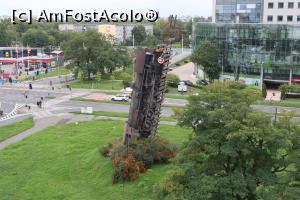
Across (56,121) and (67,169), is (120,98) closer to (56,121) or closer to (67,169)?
(56,121)

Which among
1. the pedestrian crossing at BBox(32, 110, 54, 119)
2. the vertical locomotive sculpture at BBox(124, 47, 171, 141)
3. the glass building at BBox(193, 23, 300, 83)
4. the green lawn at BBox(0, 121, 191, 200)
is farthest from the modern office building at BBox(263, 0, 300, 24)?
the vertical locomotive sculpture at BBox(124, 47, 171, 141)

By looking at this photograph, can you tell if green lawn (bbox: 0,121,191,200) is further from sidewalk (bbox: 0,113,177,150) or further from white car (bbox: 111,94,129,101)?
white car (bbox: 111,94,129,101)

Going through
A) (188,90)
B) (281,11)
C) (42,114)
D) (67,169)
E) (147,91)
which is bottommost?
(67,169)

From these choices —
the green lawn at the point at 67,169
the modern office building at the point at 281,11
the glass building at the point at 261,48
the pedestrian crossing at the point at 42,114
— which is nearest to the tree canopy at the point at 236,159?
the green lawn at the point at 67,169

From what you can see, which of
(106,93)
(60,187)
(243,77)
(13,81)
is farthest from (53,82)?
(60,187)

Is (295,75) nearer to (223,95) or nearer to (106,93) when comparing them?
(106,93)

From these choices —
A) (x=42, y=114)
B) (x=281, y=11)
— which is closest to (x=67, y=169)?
(x=42, y=114)
